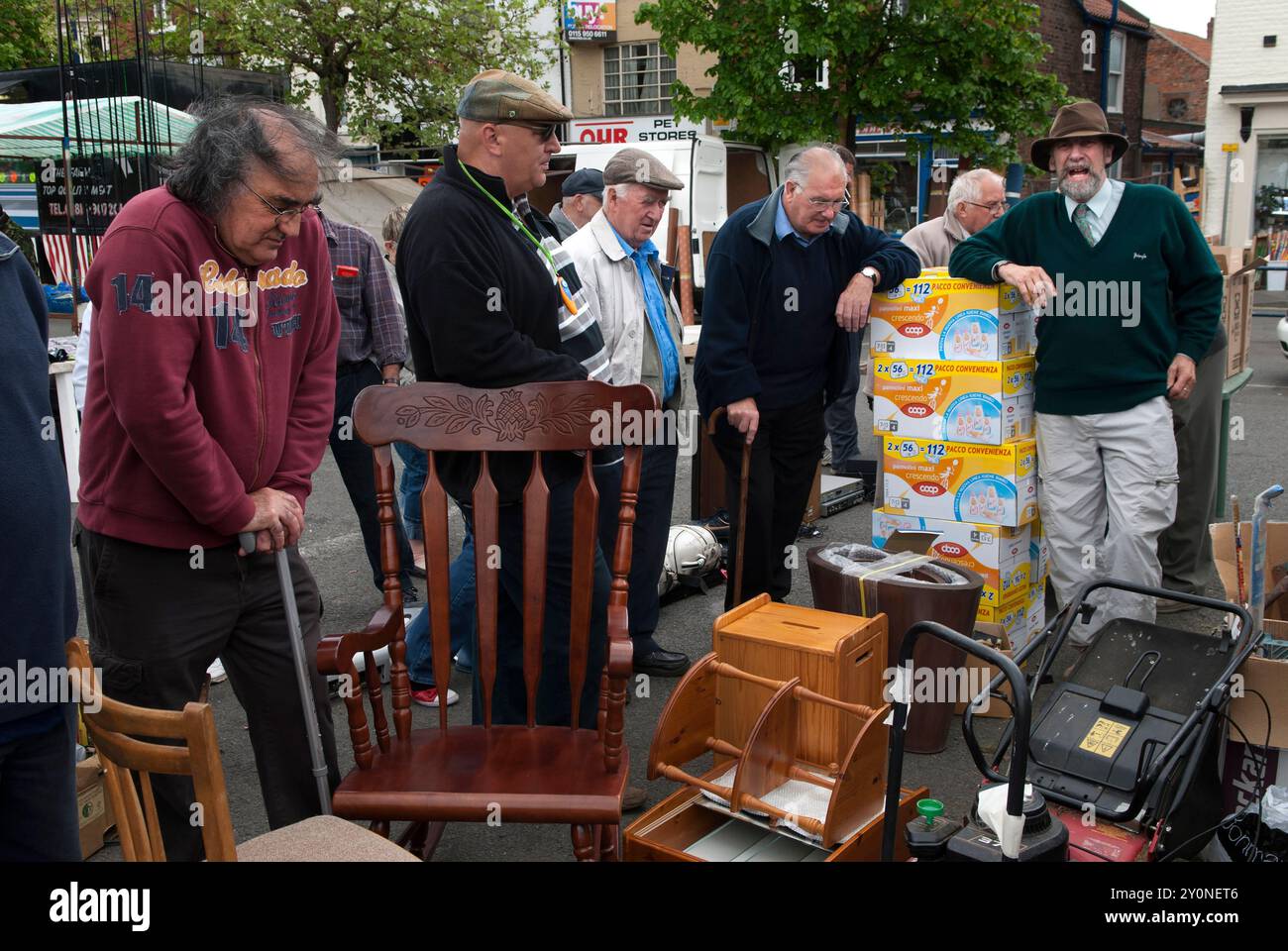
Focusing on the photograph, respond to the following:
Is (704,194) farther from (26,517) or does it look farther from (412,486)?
(26,517)

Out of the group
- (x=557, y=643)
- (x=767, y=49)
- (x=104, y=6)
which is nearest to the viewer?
(x=557, y=643)

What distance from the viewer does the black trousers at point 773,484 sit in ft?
15.2

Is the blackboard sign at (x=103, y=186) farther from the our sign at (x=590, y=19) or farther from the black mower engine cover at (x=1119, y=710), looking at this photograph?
the our sign at (x=590, y=19)

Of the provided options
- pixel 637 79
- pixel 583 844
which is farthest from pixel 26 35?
pixel 583 844

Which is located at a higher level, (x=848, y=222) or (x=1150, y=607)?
(x=848, y=222)

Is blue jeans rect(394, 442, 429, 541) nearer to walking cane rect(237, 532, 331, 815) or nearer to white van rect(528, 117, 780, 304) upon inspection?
walking cane rect(237, 532, 331, 815)

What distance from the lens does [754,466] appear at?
4.63 meters

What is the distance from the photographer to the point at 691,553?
5.60m

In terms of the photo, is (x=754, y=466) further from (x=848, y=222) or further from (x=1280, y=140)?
(x=1280, y=140)

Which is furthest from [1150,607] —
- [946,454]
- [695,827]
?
[695,827]

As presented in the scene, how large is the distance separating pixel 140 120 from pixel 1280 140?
20.8m

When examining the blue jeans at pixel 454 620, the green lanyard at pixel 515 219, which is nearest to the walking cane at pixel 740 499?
the blue jeans at pixel 454 620

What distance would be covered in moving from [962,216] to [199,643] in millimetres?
5501

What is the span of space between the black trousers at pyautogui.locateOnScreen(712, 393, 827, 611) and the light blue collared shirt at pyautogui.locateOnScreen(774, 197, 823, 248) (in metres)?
0.64
